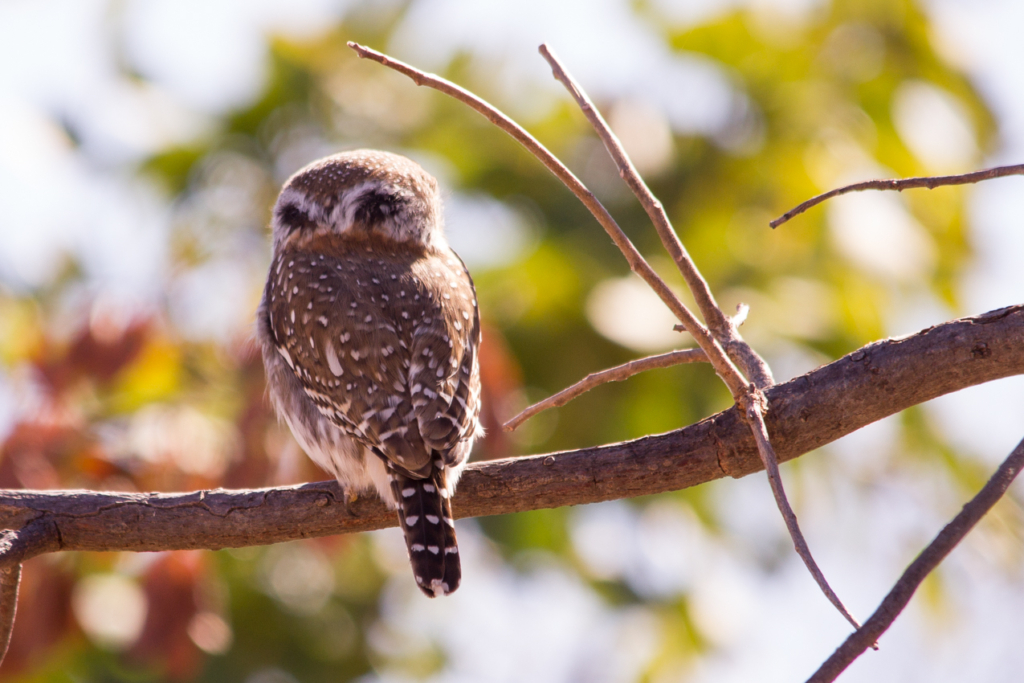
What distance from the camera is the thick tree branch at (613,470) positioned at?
274 cm

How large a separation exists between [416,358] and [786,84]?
5361 millimetres

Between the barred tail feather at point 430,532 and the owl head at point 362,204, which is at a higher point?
the owl head at point 362,204

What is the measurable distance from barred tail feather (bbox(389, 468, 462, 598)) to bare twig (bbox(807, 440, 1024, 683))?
157 centimetres

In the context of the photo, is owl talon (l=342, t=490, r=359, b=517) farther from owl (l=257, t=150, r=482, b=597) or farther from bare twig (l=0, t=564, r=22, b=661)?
bare twig (l=0, t=564, r=22, b=661)

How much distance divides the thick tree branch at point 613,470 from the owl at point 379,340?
16cm

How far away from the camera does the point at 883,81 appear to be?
8250 mm

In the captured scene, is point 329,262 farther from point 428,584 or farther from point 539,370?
point 539,370

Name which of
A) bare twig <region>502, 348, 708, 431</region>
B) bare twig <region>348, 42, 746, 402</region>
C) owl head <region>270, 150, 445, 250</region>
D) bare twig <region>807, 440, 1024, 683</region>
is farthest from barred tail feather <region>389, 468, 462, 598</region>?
bare twig <region>807, 440, 1024, 683</region>

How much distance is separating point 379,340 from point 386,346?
4 centimetres

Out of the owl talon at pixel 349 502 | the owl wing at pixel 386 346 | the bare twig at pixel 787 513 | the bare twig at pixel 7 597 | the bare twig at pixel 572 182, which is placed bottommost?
the bare twig at pixel 7 597

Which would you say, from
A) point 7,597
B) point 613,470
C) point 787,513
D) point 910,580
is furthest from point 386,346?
point 910,580

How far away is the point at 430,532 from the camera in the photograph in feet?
10.8

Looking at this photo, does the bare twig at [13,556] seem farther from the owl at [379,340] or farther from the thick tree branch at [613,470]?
the owl at [379,340]

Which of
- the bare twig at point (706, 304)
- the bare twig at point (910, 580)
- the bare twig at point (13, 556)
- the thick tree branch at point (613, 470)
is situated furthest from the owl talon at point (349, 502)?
the bare twig at point (910, 580)
